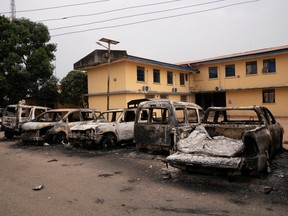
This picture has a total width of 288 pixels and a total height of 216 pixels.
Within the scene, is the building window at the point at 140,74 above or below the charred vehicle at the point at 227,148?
above

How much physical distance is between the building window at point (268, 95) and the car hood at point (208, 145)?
20.9 metres

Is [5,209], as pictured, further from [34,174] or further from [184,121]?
[184,121]

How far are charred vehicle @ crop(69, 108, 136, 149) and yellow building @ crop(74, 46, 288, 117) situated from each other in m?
10.9

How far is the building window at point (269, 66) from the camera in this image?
81.5 feet

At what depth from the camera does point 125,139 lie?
11078mm

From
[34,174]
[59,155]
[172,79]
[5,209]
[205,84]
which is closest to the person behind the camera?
[5,209]

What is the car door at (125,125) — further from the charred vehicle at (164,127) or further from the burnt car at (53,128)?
the burnt car at (53,128)

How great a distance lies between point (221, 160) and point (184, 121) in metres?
3.80

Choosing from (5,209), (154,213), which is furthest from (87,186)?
(154,213)

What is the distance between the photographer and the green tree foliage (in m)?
24.0

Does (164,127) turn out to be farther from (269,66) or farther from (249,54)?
(269,66)

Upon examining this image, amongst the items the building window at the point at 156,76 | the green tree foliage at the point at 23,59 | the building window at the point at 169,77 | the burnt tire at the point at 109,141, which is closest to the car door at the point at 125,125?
the burnt tire at the point at 109,141

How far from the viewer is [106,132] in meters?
10.5

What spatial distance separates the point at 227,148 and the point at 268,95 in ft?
72.5
